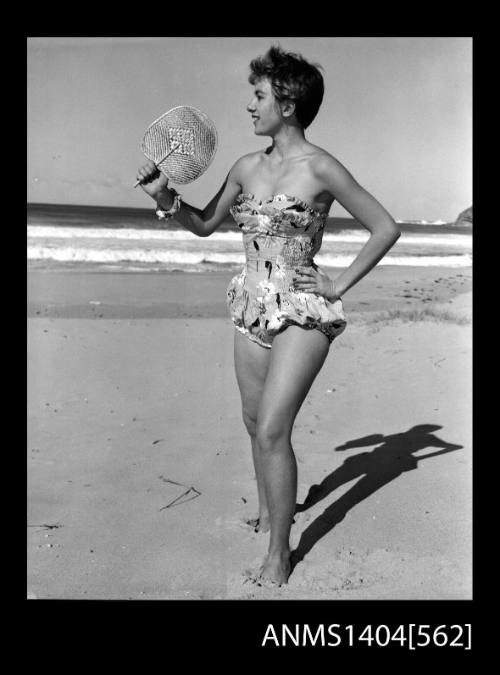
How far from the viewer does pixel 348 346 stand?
705 cm

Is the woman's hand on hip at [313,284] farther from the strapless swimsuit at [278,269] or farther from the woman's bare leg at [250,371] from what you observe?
the woman's bare leg at [250,371]

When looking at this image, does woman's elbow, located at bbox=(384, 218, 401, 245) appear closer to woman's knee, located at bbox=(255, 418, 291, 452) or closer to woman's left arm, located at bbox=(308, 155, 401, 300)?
woman's left arm, located at bbox=(308, 155, 401, 300)

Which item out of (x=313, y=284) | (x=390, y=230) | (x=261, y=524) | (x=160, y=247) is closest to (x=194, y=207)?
(x=313, y=284)

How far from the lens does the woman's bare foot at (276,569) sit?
3.04 meters

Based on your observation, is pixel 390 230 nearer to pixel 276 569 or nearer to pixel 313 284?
pixel 313 284

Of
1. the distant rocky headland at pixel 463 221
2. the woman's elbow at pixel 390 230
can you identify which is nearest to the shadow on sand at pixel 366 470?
the woman's elbow at pixel 390 230

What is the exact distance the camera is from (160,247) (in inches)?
760

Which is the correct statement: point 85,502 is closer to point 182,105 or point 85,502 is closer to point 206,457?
point 206,457

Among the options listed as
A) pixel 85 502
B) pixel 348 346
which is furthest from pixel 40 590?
pixel 348 346

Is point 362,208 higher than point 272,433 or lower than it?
higher

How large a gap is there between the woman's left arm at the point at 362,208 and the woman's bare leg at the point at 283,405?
0.36 m

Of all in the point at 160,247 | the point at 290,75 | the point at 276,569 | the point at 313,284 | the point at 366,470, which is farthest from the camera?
the point at 160,247

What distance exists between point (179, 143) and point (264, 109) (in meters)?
0.46
